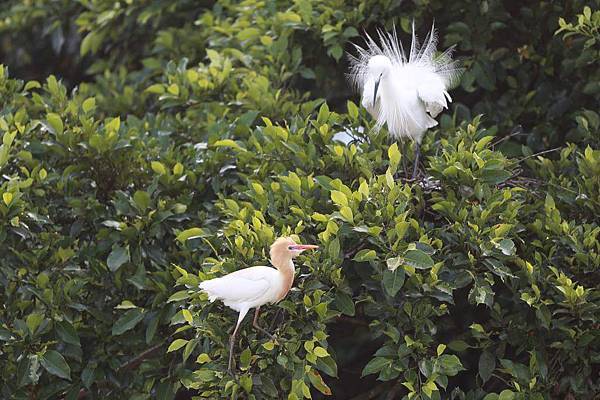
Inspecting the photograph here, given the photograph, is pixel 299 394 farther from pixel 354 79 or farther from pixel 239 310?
pixel 354 79

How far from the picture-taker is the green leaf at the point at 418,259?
2.62 metres

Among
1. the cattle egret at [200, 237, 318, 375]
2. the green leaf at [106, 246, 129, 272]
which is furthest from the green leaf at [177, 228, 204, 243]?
the cattle egret at [200, 237, 318, 375]

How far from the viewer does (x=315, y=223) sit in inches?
114

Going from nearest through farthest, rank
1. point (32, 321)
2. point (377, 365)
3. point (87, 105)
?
1. point (377, 365)
2. point (32, 321)
3. point (87, 105)

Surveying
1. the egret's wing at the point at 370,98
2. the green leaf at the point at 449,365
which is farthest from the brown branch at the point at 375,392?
the egret's wing at the point at 370,98

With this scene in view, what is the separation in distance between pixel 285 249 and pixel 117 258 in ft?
2.87

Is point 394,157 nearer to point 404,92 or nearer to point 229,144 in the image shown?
point 404,92

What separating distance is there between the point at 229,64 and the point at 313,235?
140 cm

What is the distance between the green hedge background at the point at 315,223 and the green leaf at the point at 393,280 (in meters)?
0.01

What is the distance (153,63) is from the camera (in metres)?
4.89

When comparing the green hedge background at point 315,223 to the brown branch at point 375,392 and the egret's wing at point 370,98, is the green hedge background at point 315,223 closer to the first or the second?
the brown branch at point 375,392

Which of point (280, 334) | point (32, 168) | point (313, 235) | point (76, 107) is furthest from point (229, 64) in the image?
point (280, 334)

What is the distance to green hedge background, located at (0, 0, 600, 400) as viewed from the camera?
107 inches

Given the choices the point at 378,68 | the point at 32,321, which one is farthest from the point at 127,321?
the point at 378,68
